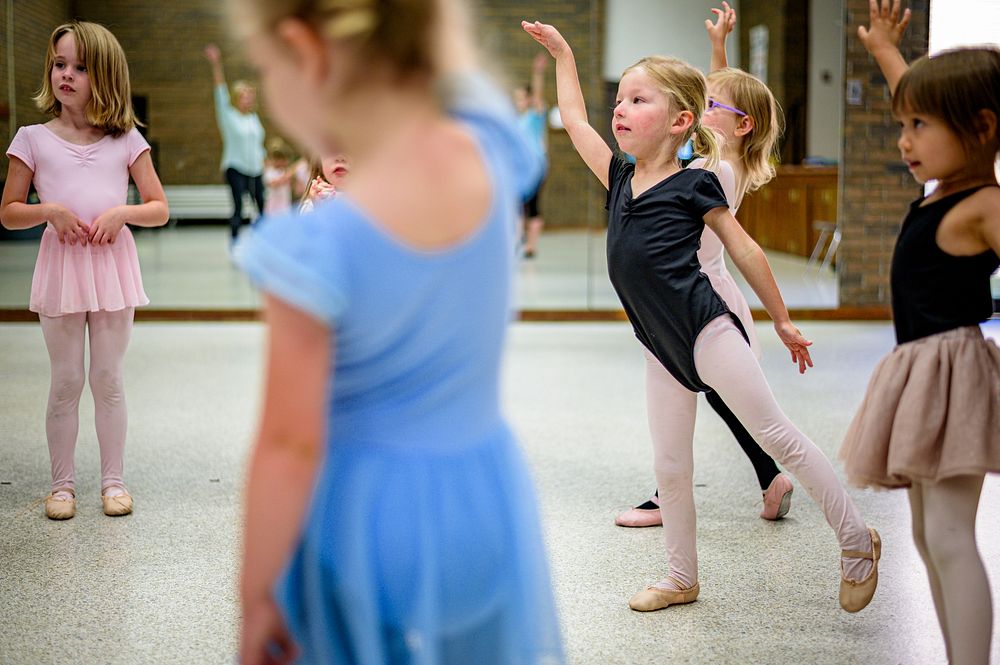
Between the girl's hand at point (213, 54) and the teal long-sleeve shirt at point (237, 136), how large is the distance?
175 mm

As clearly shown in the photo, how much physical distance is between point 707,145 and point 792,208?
20.3 ft

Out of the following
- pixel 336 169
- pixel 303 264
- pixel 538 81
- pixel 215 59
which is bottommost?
pixel 303 264

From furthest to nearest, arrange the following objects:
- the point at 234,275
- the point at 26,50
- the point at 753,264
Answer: the point at 234,275, the point at 26,50, the point at 753,264

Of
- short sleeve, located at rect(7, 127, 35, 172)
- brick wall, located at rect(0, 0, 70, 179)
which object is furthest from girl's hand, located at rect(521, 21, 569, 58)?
brick wall, located at rect(0, 0, 70, 179)

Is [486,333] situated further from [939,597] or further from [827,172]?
[827,172]

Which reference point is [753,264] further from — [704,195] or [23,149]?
[23,149]

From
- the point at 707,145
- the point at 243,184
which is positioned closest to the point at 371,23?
the point at 707,145

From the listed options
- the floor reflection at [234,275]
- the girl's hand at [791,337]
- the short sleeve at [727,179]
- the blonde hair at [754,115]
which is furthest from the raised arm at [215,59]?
the girl's hand at [791,337]

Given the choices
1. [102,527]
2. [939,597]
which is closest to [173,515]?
[102,527]

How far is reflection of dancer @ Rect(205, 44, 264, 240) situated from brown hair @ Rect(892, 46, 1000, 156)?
6.36 meters

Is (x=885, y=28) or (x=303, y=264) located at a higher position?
(x=885, y=28)

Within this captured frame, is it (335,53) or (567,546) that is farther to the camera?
(567,546)

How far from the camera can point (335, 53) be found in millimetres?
1032

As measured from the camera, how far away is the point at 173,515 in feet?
11.1
